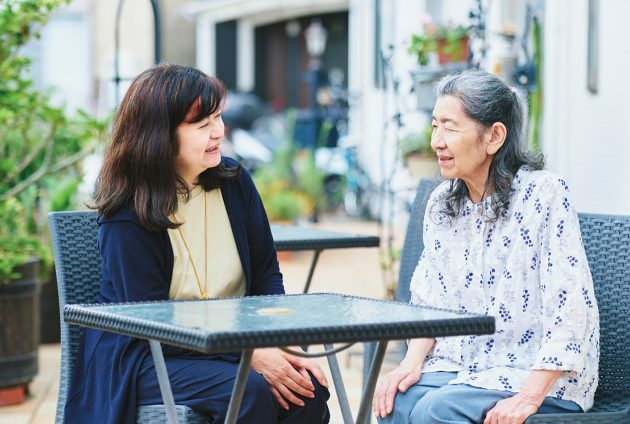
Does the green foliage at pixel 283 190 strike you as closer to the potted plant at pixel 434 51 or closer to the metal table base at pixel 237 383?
the potted plant at pixel 434 51

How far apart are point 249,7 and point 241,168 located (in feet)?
78.5

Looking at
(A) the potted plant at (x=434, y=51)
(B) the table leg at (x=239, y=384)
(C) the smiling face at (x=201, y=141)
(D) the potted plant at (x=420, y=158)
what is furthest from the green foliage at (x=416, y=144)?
(B) the table leg at (x=239, y=384)

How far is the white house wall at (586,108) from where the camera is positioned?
14.9 feet

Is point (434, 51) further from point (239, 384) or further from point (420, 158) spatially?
point (239, 384)

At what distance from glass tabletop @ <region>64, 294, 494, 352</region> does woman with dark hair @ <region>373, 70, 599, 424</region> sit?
355 mm

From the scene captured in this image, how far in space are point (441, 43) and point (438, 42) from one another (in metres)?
0.03

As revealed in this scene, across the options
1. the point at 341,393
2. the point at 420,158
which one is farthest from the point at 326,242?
the point at 420,158

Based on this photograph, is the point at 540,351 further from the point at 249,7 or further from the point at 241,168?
the point at 249,7

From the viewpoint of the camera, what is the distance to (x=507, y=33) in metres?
6.21

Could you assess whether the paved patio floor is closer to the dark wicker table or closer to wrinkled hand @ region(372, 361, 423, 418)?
the dark wicker table

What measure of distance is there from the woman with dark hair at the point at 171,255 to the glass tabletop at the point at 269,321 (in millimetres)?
270

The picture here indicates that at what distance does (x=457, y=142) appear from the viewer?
117 inches

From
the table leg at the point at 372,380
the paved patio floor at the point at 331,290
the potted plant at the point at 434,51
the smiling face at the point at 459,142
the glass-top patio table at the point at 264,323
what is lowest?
the paved patio floor at the point at 331,290

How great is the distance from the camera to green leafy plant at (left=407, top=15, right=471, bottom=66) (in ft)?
21.3
